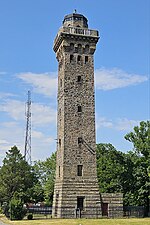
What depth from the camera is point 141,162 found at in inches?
1731

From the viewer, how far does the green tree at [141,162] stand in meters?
43.2

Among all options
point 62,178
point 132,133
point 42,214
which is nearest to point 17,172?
point 42,214

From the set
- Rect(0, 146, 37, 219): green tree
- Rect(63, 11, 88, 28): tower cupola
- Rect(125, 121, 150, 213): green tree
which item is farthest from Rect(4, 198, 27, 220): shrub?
Rect(63, 11, 88, 28): tower cupola

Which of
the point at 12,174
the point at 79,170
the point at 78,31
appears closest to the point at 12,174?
the point at 12,174

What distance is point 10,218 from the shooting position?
36.2m

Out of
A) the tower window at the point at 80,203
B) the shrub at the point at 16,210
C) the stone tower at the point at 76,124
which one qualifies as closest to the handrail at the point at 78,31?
the stone tower at the point at 76,124

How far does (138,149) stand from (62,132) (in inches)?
461

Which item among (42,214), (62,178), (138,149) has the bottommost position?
(42,214)

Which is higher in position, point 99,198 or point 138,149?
point 138,149

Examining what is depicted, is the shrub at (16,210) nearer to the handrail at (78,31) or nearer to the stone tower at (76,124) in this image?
the stone tower at (76,124)

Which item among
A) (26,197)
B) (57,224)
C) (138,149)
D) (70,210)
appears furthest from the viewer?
(26,197)

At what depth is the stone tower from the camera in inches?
1444

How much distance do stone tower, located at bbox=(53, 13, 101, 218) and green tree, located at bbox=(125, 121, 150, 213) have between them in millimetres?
8316

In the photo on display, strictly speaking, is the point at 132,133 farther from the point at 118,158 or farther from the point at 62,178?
the point at 62,178
